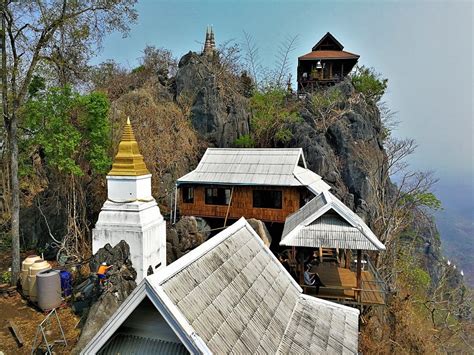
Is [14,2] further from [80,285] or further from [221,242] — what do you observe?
[221,242]

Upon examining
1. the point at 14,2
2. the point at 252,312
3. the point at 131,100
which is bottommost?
the point at 252,312

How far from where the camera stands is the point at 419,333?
1515 cm

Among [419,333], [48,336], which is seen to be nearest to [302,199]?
[419,333]

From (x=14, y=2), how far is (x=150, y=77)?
1837 cm

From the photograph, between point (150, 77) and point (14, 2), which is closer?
point (14, 2)

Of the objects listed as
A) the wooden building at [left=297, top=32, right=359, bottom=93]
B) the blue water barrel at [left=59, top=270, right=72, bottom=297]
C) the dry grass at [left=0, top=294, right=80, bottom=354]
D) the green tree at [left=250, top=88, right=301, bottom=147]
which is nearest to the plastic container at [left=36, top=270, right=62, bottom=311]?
the dry grass at [left=0, top=294, right=80, bottom=354]

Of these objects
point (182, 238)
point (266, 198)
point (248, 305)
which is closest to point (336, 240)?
point (248, 305)

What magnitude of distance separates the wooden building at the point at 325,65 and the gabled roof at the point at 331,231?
2639 centimetres

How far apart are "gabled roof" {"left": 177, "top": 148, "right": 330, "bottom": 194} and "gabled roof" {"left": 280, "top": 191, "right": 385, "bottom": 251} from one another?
5734mm

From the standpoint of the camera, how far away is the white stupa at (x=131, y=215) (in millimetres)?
12477

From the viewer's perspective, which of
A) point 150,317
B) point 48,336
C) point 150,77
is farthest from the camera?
point 150,77

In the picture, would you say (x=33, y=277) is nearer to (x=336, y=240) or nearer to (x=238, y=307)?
(x=238, y=307)

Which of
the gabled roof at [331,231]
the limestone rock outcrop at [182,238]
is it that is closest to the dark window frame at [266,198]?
the limestone rock outcrop at [182,238]

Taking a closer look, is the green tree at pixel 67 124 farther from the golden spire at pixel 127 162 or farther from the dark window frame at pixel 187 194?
the dark window frame at pixel 187 194
